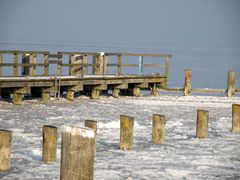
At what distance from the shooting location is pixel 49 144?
1018cm

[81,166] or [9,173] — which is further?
[9,173]

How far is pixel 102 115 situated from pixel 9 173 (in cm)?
779

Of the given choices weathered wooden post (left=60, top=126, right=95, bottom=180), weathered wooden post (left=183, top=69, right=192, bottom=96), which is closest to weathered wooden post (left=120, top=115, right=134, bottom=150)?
weathered wooden post (left=60, top=126, right=95, bottom=180)

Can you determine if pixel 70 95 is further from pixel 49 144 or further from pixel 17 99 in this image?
pixel 49 144

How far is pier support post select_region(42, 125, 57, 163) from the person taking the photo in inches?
398

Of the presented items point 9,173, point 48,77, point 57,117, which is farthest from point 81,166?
point 48,77

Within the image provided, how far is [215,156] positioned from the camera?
1126 centimetres

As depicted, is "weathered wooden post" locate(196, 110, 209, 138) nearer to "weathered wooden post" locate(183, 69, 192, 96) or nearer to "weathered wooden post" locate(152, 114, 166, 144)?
"weathered wooden post" locate(152, 114, 166, 144)

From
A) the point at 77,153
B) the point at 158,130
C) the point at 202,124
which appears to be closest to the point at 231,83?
the point at 202,124

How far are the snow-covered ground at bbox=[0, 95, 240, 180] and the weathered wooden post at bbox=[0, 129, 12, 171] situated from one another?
0.51 ft

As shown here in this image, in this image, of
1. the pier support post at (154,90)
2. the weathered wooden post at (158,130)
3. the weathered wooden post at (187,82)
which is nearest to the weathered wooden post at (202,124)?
the weathered wooden post at (158,130)

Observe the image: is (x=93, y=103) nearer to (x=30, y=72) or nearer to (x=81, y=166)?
(x=30, y=72)

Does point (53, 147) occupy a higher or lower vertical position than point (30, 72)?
lower

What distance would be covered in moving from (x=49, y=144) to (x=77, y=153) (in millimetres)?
3575
